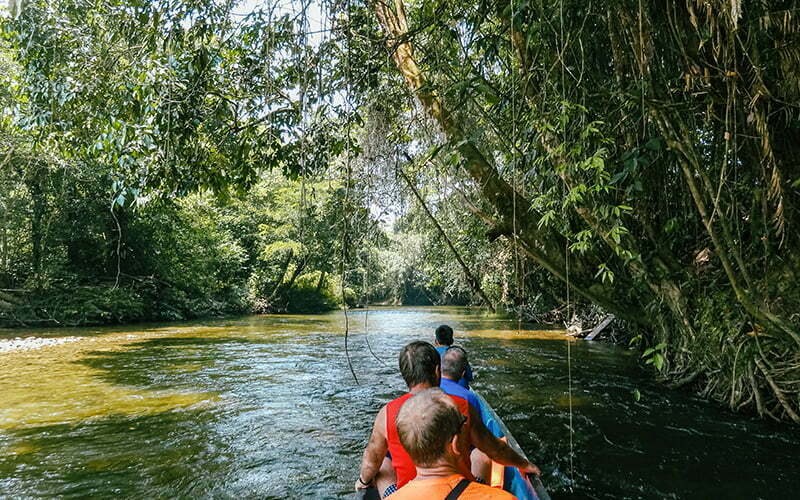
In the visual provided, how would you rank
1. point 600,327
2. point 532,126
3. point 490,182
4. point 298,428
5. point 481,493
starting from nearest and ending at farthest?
point 481,493 < point 532,126 < point 490,182 < point 298,428 < point 600,327

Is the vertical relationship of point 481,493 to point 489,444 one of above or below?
above

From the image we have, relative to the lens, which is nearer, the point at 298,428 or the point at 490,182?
the point at 490,182

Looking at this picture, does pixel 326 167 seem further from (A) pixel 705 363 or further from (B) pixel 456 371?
(A) pixel 705 363

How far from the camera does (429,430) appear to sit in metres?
1.64

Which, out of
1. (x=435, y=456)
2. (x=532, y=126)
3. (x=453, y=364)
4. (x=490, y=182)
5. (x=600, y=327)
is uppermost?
(x=532, y=126)

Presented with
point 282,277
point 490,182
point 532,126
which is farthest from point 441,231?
point 282,277

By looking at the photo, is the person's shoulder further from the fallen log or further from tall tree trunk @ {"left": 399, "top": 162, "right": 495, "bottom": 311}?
the fallen log

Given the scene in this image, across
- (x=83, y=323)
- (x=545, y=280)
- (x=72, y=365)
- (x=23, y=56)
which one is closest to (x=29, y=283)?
(x=83, y=323)

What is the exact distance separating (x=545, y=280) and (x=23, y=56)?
9745 millimetres

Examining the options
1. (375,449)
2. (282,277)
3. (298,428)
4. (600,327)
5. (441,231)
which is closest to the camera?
(375,449)

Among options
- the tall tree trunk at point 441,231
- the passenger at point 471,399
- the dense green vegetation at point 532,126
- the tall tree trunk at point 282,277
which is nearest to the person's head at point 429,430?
the passenger at point 471,399

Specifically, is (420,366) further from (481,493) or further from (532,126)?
(532,126)

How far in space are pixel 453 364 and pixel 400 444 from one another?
136 cm

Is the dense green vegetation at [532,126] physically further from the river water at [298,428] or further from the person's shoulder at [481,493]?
the person's shoulder at [481,493]
